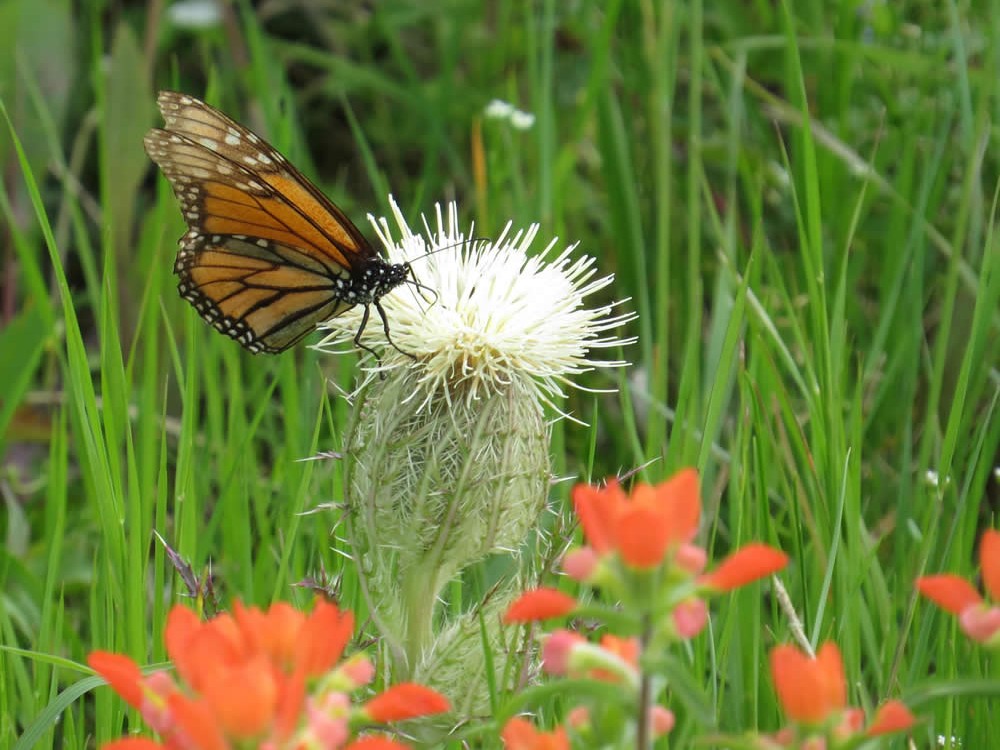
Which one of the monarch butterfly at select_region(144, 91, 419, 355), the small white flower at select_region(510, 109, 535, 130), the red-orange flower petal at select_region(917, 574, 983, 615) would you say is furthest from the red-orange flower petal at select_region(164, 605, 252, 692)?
the small white flower at select_region(510, 109, 535, 130)

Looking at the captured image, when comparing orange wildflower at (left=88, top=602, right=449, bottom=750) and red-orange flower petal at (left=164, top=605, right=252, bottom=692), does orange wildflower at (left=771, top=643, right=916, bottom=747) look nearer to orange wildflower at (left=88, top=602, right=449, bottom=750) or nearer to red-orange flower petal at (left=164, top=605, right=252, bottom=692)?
orange wildflower at (left=88, top=602, right=449, bottom=750)

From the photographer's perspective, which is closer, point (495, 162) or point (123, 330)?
point (495, 162)

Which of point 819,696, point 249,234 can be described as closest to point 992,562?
point 819,696

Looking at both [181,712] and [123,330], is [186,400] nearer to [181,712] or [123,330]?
[181,712]

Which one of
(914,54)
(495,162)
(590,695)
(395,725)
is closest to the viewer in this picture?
(590,695)

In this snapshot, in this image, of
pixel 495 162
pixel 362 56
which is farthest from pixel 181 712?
pixel 362 56

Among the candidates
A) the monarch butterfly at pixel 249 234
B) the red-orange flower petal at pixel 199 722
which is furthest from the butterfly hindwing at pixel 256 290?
the red-orange flower petal at pixel 199 722

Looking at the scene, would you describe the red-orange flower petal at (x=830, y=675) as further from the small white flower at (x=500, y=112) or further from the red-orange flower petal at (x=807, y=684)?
the small white flower at (x=500, y=112)
